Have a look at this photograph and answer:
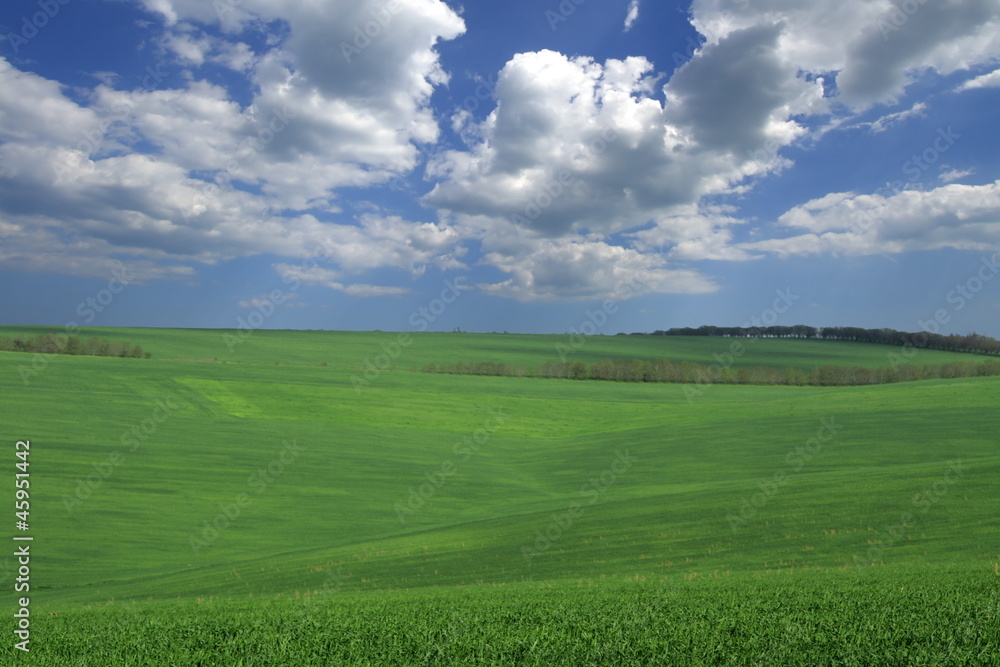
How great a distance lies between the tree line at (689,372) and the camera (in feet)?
322

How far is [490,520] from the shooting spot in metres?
29.1

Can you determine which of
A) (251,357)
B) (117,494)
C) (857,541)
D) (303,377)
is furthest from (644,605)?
(251,357)

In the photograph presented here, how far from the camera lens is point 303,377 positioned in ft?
245

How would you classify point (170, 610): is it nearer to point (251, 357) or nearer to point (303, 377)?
point (303, 377)

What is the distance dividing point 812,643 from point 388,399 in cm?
5866

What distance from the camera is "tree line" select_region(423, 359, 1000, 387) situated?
98.1 m

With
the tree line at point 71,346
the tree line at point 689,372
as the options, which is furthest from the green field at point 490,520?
the tree line at point 689,372
